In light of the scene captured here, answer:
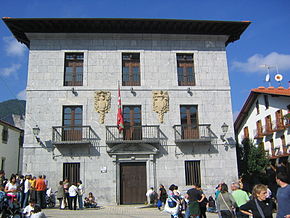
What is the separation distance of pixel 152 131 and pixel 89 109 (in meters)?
3.64

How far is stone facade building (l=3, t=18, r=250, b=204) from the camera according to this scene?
52.4ft

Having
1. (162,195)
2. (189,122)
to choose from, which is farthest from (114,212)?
(189,122)

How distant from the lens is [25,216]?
848 centimetres

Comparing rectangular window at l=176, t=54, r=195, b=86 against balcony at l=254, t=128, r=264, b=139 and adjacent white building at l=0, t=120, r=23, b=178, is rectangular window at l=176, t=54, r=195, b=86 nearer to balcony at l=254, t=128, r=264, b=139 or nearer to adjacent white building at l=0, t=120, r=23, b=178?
balcony at l=254, t=128, r=264, b=139

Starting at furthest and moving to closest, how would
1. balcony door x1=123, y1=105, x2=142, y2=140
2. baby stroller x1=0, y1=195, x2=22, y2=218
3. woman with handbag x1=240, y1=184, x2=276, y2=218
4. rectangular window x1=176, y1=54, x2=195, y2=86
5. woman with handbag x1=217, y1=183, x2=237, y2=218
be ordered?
rectangular window x1=176, y1=54, x2=195, y2=86 < balcony door x1=123, y1=105, x2=142, y2=140 < baby stroller x1=0, y1=195, x2=22, y2=218 < woman with handbag x1=217, y1=183, x2=237, y2=218 < woman with handbag x1=240, y1=184, x2=276, y2=218

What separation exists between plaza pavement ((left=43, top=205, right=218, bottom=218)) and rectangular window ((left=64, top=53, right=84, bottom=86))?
275 inches

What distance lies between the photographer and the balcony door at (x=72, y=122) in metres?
16.1

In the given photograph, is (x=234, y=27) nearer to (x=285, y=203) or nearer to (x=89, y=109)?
(x=89, y=109)

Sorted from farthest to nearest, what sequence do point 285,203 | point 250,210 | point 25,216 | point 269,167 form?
point 269,167 < point 25,216 < point 250,210 < point 285,203

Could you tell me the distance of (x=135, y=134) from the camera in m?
16.5

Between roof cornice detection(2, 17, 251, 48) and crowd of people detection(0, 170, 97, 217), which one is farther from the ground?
roof cornice detection(2, 17, 251, 48)

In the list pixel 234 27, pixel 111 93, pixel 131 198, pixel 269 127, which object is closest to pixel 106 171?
pixel 131 198

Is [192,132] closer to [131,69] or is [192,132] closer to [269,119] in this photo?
[131,69]

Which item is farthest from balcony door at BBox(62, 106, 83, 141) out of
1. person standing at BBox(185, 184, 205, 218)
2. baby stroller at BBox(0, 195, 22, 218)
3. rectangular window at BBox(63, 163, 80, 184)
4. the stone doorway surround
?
person standing at BBox(185, 184, 205, 218)
